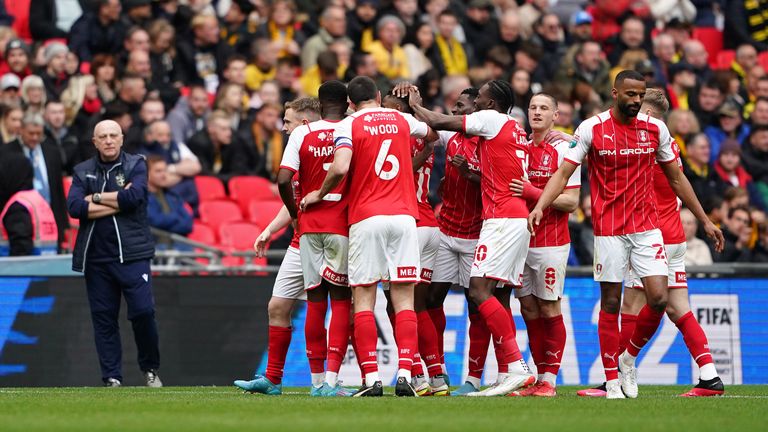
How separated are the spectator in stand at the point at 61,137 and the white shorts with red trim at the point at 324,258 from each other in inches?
273

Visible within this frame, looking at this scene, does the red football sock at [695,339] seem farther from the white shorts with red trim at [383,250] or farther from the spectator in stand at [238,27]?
the spectator in stand at [238,27]

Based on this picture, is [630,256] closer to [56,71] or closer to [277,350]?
[277,350]

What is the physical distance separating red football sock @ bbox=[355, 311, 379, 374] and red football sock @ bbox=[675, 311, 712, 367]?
9.30ft

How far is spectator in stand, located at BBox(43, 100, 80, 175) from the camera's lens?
18.7 metres

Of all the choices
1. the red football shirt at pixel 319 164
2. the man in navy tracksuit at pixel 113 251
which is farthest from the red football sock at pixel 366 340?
the man in navy tracksuit at pixel 113 251

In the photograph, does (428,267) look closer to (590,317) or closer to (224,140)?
(590,317)

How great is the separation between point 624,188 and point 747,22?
15.4m

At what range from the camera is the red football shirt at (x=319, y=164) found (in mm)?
12398

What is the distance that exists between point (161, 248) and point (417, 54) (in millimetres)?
7013

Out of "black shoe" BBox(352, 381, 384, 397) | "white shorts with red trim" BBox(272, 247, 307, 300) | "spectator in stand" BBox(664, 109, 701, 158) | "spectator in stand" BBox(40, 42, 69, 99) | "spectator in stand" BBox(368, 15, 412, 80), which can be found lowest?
"black shoe" BBox(352, 381, 384, 397)

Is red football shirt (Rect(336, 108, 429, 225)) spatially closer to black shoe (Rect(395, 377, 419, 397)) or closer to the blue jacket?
black shoe (Rect(395, 377, 419, 397))

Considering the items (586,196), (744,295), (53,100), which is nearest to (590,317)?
(744,295)

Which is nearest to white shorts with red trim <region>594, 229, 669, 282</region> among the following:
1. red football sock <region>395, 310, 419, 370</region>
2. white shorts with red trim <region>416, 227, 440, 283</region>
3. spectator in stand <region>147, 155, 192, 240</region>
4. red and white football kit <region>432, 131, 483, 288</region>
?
red and white football kit <region>432, 131, 483, 288</region>

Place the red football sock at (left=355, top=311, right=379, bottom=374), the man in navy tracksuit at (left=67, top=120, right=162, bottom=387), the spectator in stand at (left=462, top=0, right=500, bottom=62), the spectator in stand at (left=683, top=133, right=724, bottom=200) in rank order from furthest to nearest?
the spectator in stand at (left=462, top=0, right=500, bottom=62)
the spectator in stand at (left=683, top=133, right=724, bottom=200)
the man in navy tracksuit at (left=67, top=120, right=162, bottom=387)
the red football sock at (left=355, top=311, right=379, bottom=374)
